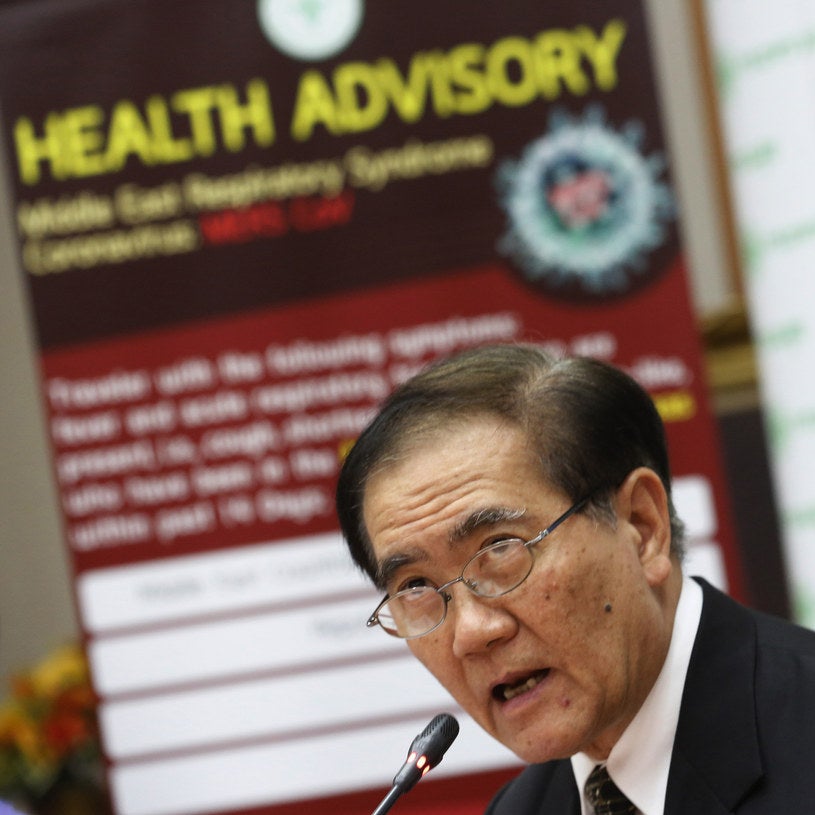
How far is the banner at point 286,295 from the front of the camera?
143 inches

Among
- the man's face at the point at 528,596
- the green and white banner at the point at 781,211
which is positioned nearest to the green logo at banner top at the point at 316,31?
the green and white banner at the point at 781,211

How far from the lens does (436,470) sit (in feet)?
6.07

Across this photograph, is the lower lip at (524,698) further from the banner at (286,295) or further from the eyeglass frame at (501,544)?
the banner at (286,295)

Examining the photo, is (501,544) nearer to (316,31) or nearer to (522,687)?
(522,687)

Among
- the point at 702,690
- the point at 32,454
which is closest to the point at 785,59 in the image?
the point at 702,690

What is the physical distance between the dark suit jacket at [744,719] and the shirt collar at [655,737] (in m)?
0.03

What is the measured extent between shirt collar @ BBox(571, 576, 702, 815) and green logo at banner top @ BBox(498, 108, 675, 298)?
1836mm

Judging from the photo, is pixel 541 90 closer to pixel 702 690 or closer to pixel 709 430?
pixel 709 430

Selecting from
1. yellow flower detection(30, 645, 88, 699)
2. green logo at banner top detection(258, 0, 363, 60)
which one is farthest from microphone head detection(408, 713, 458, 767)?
yellow flower detection(30, 645, 88, 699)

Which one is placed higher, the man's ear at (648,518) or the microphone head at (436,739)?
the man's ear at (648,518)

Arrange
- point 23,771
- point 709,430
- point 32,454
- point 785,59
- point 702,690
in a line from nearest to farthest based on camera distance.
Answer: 1. point 702,690
2. point 785,59
3. point 709,430
4. point 23,771
5. point 32,454

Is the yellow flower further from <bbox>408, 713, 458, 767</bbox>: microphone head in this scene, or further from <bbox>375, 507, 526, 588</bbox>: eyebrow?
<bbox>375, 507, 526, 588</bbox>: eyebrow

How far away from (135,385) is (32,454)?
6.59 ft

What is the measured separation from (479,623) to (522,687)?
11cm
